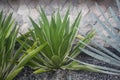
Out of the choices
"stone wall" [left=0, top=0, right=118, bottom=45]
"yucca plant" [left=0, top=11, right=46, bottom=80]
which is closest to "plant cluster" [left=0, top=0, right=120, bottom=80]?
"yucca plant" [left=0, top=11, right=46, bottom=80]

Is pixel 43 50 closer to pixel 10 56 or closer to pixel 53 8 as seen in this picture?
pixel 10 56

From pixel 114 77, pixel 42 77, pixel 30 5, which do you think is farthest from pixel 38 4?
pixel 114 77

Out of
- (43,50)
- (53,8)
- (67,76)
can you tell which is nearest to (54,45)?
(43,50)

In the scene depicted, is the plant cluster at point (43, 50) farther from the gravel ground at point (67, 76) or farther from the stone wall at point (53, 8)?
the stone wall at point (53, 8)

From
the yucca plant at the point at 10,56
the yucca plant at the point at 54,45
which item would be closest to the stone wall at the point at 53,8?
the yucca plant at the point at 54,45

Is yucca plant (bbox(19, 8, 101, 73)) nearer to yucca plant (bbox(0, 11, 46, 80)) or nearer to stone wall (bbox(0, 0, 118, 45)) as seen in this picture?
yucca plant (bbox(0, 11, 46, 80))

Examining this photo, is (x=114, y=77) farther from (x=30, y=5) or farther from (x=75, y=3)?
(x=30, y=5)

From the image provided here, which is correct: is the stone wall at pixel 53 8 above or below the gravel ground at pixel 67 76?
above

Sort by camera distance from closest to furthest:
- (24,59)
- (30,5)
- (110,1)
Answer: (24,59) → (110,1) → (30,5)
